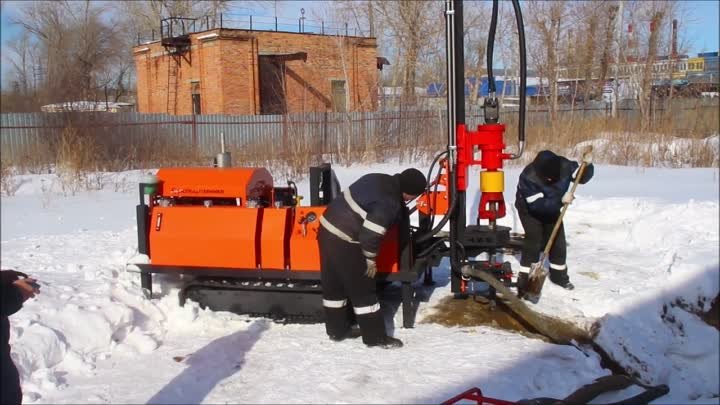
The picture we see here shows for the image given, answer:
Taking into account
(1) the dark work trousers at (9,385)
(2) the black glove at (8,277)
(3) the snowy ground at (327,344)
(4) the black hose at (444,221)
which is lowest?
(3) the snowy ground at (327,344)

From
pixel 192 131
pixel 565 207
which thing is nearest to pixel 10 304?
pixel 565 207

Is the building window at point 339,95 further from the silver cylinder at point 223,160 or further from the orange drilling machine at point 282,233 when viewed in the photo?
the orange drilling machine at point 282,233

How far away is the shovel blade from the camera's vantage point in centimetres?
604

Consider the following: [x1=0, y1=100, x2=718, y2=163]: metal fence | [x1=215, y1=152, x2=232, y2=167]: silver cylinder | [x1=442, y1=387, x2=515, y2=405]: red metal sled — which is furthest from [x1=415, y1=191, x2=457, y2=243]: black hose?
[x1=0, y1=100, x2=718, y2=163]: metal fence

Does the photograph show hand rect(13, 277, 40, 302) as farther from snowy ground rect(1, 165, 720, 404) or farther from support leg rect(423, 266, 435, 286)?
support leg rect(423, 266, 435, 286)

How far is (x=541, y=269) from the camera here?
6.04 m

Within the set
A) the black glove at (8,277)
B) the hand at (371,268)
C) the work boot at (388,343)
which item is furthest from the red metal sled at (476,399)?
the black glove at (8,277)

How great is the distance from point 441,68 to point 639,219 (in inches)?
930

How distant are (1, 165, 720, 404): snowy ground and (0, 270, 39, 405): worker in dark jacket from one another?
4.18 ft

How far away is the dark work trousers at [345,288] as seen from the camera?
519 cm

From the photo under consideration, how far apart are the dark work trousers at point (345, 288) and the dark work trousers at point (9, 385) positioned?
2.58 metres

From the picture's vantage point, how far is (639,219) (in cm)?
858

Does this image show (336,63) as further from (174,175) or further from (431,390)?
(431,390)

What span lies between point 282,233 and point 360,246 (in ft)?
2.85
